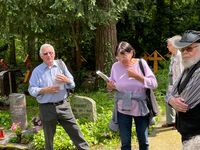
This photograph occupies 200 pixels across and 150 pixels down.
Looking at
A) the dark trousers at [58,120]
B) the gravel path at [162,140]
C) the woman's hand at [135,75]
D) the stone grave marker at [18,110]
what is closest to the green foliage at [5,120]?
the stone grave marker at [18,110]

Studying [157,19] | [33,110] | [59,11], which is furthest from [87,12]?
[157,19]

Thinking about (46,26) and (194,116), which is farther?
(46,26)

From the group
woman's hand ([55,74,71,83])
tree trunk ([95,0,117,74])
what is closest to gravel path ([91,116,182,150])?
woman's hand ([55,74,71,83])

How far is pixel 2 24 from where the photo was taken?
34.1 feet

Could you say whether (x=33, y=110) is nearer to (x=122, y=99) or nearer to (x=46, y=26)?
(x=46, y=26)

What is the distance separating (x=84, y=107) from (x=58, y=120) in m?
2.06

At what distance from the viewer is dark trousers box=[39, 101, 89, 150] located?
5.86m

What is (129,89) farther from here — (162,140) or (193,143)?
(162,140)

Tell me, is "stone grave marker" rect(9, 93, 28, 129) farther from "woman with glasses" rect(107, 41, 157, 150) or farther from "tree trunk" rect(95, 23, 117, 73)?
"tree trunk" rect(95, 23, 117, 73)

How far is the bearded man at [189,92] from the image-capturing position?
12.0ft

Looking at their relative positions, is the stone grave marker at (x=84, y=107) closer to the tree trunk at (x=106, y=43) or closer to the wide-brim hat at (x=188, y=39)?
the tree trunk at (x=106, y=43)

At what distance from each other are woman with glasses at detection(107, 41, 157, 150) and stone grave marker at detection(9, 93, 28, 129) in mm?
3359

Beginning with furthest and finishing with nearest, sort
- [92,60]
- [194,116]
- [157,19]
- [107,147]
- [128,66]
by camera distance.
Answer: [157,19] < [92,60] < [107,147] < [128,66] < [194,116]

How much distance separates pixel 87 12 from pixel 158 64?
21.7ft
